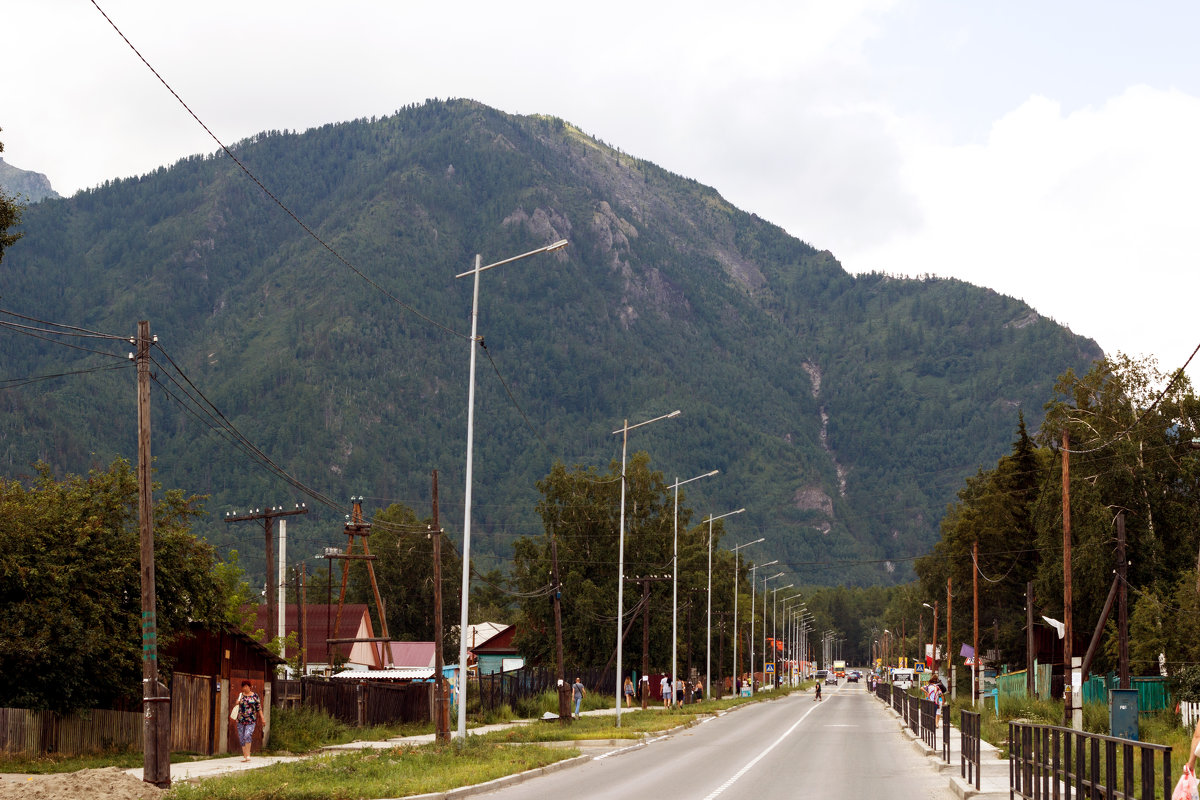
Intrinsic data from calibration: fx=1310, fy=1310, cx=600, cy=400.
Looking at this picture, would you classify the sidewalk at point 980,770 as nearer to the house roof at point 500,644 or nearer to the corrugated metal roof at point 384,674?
the corrugated metal roof at point 384,674

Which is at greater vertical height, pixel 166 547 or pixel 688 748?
pixel 166 547

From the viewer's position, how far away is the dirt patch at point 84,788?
56.6 feet

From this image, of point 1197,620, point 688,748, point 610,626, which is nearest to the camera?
point 688,748

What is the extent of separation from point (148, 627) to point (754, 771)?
12.4 meters

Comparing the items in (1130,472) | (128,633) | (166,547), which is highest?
(1130,472)

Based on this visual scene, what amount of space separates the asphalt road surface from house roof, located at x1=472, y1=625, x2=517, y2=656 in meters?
58.4

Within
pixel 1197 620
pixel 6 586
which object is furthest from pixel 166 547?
pixel 1197 620

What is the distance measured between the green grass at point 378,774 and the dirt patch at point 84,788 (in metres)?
0.52

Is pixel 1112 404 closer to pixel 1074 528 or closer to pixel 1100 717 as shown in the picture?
pixel 1074 528

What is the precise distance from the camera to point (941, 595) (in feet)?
382

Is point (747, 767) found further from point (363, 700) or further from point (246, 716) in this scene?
point (363, 700)

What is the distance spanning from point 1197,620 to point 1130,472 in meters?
16.4

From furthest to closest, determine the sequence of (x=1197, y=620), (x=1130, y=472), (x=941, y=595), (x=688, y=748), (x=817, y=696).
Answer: (x=941, y=595)
(x=817, y=696)
(x=1130, y=472)
(x=1197, y=620)
(x=688, y=748)

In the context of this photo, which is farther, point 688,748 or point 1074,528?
point 1074,528
